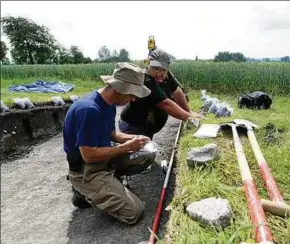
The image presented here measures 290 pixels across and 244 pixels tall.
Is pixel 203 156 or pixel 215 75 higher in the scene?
pixel 215 75

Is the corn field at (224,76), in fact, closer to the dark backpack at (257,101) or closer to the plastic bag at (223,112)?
the dark backpack at (257,101)

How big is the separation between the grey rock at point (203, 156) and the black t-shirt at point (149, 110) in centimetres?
69

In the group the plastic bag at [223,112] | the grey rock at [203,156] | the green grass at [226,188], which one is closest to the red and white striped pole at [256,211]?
the green grass at [226,188]

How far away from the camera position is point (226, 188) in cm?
271

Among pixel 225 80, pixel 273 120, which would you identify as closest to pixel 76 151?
pixel 273 120

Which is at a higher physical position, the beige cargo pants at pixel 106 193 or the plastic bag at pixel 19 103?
the plastic bag at pixel 19 103

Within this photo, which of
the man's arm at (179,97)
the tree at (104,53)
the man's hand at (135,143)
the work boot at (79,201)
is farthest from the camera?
the tree at (104,53)

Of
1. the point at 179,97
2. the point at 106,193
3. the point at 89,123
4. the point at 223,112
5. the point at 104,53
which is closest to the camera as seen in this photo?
the point at 89,123

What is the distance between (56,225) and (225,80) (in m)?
8.71

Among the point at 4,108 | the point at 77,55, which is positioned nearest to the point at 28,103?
the point at 4,108

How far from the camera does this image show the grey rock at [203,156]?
3227 millimetres

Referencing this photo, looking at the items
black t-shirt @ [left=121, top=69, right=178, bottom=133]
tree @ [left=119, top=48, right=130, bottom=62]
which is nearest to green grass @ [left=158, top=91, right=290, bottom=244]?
black t-shirt @ [left=121, top=69, right=178, bottom=133]

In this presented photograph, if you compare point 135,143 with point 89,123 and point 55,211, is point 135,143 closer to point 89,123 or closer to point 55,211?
point 89,123

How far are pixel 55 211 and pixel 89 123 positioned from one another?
117cm
